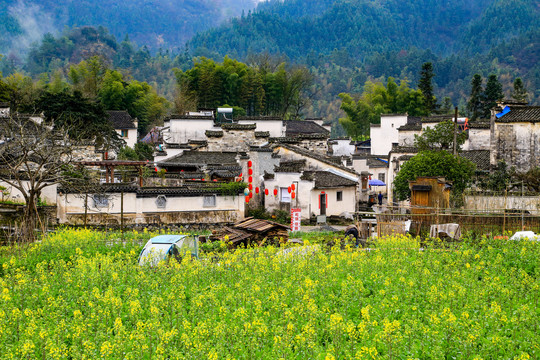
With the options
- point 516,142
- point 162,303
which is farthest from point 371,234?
point 516,142

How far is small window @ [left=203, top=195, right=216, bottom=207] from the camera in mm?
23750

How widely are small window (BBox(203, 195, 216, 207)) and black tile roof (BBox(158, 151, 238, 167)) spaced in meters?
7.17

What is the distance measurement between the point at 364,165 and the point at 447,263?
2665 centimetres

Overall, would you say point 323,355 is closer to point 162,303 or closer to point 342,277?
point 162,303

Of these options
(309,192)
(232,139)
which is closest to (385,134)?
(232,139)

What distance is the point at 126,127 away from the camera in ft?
149

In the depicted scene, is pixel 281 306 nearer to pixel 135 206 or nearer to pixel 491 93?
pixel 135 206

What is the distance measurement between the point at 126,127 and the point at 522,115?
2894 centimetres

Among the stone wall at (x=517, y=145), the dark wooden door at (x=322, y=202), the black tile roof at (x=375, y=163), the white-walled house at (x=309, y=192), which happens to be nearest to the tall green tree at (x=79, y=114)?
the white-walled house at (x=309, y=192)

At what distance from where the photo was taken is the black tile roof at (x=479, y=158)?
102ft

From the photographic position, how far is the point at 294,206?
2627cm

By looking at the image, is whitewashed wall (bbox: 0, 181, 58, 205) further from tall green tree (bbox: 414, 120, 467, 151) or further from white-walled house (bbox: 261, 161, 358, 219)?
tall green tree (bbox: 414, 120, 467, 151)

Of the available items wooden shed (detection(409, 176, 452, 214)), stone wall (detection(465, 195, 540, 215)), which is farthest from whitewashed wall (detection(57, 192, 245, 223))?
stone wall (detection(465, 195, 540, 215))

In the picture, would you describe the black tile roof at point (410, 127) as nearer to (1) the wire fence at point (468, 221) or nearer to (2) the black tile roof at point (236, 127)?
(2) the black tile roof at point (236, 127)
